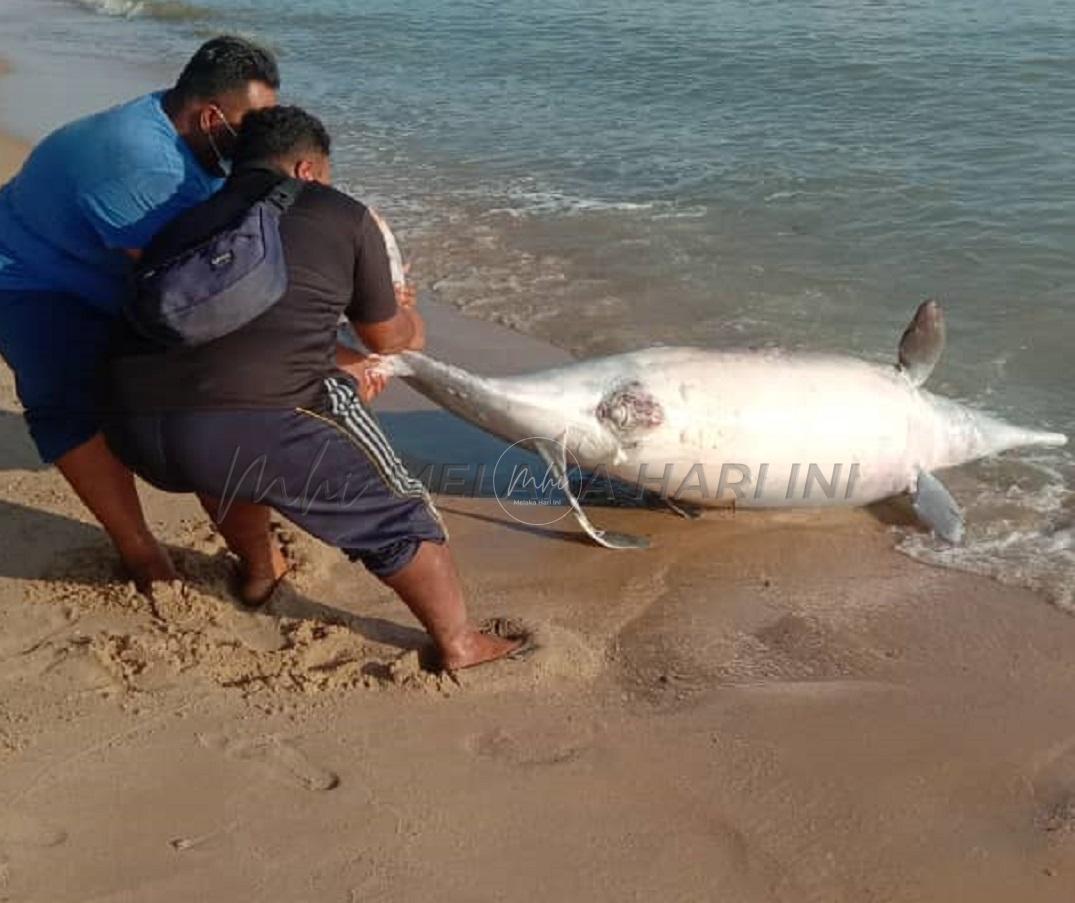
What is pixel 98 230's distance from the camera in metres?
3.69

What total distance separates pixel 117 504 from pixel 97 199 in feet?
3.67

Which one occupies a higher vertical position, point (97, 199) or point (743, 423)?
point (97, 199)

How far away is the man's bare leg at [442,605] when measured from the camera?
148 inches

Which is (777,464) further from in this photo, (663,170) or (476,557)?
(663,170)

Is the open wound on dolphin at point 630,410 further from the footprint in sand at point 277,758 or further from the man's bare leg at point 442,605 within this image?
the footprint in sand at point 277,758

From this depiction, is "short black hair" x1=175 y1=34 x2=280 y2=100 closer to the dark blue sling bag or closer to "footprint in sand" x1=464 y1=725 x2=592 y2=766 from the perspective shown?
the dark blue sling bag

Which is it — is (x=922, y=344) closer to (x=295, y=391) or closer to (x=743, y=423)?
(x=743, y=423)

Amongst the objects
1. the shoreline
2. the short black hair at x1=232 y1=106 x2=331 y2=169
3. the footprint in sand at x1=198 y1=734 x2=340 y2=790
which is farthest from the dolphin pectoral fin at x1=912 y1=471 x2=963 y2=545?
the shoreline

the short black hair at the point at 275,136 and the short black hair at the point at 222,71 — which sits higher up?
the short black hair at the point at 222,71

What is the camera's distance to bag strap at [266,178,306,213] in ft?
10.8

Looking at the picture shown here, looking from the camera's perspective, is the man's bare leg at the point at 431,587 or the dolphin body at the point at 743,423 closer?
the man's bare leg at the point at 431,587

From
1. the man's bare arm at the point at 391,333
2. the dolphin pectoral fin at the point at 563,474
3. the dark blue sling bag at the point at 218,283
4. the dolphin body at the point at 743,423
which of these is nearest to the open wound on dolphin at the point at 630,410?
the dolphin body at the point at 743,423

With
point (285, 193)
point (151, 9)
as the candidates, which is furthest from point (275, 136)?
point (151, 9)

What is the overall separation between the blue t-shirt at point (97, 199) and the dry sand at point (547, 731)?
1142mm
